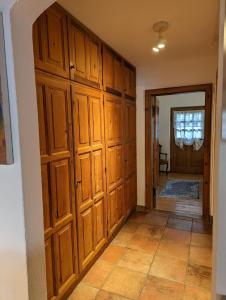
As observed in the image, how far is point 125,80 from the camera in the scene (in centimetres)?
304

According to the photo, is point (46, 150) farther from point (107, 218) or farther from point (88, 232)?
point (107, 218)

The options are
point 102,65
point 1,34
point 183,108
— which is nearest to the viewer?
point 1,34

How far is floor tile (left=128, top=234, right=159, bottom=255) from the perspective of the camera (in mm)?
2549

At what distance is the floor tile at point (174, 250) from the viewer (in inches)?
95.7

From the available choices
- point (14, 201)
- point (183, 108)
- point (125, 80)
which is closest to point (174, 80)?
point (125, 80)

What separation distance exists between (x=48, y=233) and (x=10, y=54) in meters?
1.21

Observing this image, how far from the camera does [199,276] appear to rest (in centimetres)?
208

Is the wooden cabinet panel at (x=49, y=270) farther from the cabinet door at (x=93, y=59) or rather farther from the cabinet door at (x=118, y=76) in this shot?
the cabinet door at (x=118, y=76)

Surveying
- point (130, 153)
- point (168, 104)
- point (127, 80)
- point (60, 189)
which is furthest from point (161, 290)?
point (168, 104)

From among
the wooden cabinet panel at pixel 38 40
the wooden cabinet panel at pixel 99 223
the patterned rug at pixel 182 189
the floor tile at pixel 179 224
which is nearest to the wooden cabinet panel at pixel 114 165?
the wooden cabinet panel at pixel 99 223

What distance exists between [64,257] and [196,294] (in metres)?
1.21

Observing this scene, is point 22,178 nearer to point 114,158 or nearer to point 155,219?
point 114,158

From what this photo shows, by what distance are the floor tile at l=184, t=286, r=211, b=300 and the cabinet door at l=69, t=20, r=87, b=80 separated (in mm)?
2154

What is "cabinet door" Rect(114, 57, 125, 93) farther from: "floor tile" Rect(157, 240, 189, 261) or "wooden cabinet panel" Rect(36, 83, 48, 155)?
"floor tile" Rect(157, 240, 189, 261)
